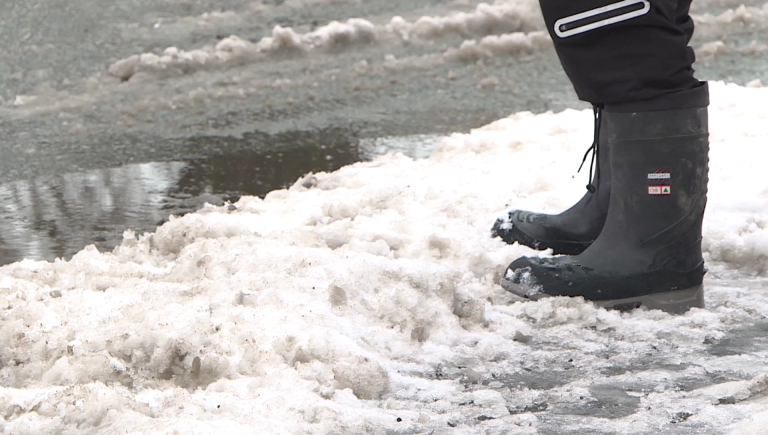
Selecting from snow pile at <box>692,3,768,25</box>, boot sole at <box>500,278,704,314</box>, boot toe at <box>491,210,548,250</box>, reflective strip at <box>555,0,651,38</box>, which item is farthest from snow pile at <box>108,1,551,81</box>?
boot sole at <box>500,278,704,314</box>

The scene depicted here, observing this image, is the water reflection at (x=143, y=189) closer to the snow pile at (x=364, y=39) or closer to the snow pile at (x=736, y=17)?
the snow pile at (x=364, y=39)

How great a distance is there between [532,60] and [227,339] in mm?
4541

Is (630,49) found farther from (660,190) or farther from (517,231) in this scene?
(517,231)

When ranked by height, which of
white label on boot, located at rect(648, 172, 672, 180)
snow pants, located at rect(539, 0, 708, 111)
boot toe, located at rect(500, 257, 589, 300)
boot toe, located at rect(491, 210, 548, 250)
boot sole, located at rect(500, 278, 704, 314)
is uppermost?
snow pants, located at rect(539, 0, 708, 111)

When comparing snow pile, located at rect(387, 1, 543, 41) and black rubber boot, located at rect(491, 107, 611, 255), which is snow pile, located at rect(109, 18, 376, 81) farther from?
black rubber boot, located at rect(491, 107, 611, 255)

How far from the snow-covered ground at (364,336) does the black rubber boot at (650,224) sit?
0.06 meters

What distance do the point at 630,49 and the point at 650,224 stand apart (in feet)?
1.57

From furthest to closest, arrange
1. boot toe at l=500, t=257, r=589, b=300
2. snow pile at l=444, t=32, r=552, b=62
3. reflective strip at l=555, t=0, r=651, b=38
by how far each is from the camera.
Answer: snow pile at l=444, t=32, r=552, b=62 → boot toe at l=500, t=257, r=589, b=300 → reflective strip at l=555, t=0, r=651, b=38

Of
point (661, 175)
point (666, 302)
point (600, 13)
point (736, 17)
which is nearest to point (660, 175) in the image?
point (661, 175)

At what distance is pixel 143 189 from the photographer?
413 centimetres

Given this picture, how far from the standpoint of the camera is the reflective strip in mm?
2359

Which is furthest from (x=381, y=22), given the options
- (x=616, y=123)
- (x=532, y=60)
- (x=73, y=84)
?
(x=616, y=123)

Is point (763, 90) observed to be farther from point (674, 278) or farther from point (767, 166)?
point (674, 278)

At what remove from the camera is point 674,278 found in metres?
2.51
